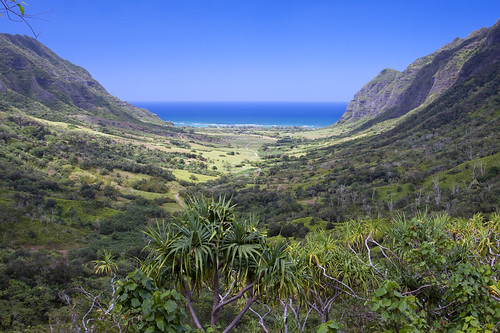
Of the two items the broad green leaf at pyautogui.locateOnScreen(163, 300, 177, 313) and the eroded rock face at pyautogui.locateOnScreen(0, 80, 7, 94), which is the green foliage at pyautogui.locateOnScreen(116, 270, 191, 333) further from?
the eroded rock face at pyautogui.locateOnScreen(0, 80, 7, 94)

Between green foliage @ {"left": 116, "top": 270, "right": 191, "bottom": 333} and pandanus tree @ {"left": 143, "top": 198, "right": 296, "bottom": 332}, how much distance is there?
4.33ft

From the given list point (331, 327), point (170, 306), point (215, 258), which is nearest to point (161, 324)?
point (170, 306)

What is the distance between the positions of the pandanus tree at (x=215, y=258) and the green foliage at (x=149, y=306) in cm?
132

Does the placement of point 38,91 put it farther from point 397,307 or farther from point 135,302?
point 397,307

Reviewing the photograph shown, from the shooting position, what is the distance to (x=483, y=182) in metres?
36.5

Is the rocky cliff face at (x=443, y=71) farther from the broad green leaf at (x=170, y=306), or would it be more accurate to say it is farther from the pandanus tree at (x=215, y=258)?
the broad green leaf at (x=170, y=306)

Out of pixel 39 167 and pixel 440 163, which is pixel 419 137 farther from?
pixel 39 167

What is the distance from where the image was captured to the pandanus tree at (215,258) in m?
6.37

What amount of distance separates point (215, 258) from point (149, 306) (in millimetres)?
2524

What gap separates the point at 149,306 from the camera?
4312 millimetres

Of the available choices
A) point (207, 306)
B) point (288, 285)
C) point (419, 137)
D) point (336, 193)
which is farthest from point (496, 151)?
point (288, 285)

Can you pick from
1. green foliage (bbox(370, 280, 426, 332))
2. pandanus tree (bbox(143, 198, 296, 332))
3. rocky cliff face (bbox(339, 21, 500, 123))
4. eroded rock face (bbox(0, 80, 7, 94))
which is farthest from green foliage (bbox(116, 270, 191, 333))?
eroded rock face (bbox(0, 80, 7, 94))

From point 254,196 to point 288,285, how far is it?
4624cm

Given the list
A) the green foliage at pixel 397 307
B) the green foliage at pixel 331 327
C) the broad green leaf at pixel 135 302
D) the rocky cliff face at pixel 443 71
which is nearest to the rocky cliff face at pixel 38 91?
the broad green leaf at pixel 135 302
